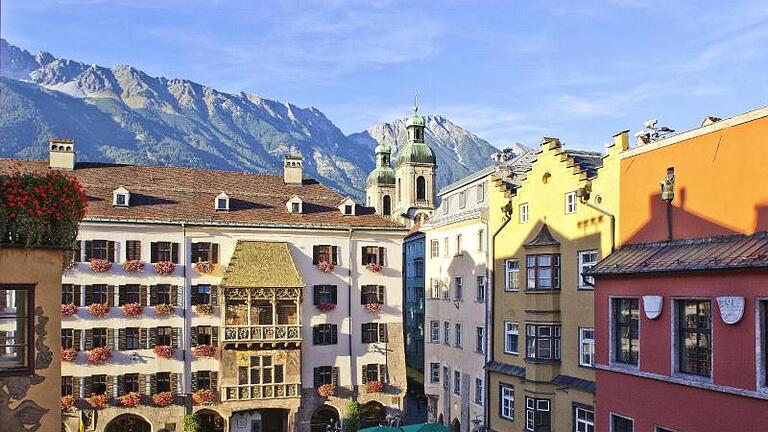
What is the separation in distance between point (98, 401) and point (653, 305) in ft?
104

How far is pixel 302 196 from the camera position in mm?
49375

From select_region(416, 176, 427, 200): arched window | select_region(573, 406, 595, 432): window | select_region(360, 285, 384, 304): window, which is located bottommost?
select_region(573, 406, 595, 432): window

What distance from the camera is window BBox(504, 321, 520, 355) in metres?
33.7

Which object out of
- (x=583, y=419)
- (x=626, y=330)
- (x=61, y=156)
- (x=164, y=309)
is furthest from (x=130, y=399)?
(x=626, y=330)

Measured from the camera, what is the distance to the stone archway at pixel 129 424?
41344 millimetres

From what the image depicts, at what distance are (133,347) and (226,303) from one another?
588 cm

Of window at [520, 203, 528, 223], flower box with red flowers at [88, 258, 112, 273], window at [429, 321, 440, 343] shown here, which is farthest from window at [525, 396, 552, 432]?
flower box with red flowers at [88, 258, 112, 273]

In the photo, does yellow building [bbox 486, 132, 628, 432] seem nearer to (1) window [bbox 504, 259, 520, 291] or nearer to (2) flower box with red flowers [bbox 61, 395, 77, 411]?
(1) window [bbox 504, 259, 520, 291]

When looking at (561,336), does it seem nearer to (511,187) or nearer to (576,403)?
(576,403)

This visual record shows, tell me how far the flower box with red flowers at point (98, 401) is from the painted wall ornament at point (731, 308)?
111 ft

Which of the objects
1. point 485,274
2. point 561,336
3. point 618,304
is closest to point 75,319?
point 485,274

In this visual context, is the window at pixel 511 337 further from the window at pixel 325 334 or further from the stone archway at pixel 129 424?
the stone archway at pixel 129 424

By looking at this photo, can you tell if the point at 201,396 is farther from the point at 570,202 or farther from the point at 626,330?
the point at 626,330

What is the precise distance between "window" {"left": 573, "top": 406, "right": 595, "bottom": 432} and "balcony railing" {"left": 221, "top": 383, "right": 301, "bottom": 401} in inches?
778
